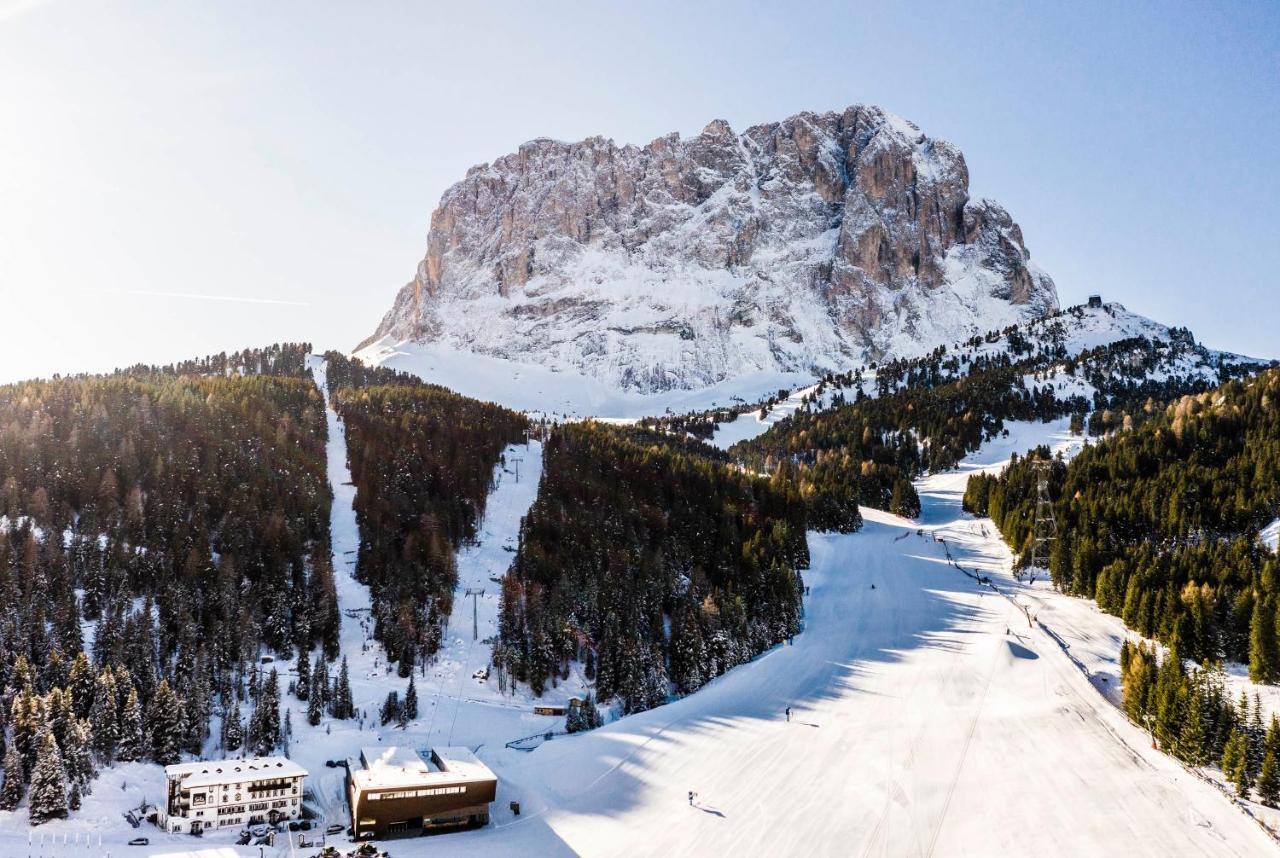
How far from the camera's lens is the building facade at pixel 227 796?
2149 inches

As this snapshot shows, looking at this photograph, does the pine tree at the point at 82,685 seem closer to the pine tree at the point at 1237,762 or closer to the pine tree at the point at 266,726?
the pine tree at the point at 266,726

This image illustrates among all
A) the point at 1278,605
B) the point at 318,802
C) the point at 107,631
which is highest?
the point at 1278,605

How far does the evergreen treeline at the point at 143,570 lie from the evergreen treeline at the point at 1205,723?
6360 centimetres

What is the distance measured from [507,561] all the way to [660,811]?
6039cm

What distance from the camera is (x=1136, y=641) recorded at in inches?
3041

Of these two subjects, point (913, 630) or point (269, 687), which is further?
point (913, 630)

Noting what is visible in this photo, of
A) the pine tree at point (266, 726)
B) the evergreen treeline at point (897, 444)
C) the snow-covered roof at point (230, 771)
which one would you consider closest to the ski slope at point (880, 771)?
the snow-covered roof at point (230, 771)

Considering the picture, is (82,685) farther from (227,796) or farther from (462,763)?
(462,763)

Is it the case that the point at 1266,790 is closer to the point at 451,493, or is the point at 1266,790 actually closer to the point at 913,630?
the point at 913,630

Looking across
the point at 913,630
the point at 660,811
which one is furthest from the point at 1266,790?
the point at 913,630

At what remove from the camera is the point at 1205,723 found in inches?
2174

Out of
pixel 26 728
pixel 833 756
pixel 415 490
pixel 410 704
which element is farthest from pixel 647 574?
pixel 26 728

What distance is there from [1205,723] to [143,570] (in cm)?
8993

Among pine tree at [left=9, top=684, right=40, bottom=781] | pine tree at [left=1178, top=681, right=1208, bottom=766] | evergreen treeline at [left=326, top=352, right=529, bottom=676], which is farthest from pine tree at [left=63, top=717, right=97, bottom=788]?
pine tree at [left=1178, top=681, right=1208, bottom=766]
